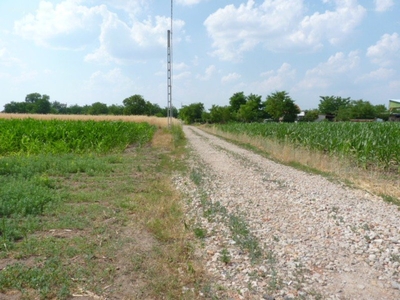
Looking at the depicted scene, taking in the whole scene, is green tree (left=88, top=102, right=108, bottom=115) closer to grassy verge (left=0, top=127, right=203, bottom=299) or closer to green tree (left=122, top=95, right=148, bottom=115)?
green tree (left=122, top=95, right=148, bottom=115)

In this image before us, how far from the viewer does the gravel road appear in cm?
335

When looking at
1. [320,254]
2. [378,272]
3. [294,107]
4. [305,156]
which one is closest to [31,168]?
[320,254]

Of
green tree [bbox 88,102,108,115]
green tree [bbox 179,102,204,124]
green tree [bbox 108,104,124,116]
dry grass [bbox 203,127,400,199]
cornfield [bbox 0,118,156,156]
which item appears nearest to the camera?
dry grass [bbox 203,127,400,199]

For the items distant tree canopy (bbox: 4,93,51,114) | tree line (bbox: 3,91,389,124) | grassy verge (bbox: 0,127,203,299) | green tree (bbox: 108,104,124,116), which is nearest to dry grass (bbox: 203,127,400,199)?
grassy verge (bbox: 0,127,203,299)

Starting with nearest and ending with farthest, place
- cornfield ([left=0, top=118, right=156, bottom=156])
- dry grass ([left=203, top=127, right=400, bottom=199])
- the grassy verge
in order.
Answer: the grassy verge → dry grass ([left=203, top=127, right=400, bottom=199]) → cornfield ([left=0, top=118, right=156, bottom=156])

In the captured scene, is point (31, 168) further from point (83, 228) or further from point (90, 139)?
point (90, 139)

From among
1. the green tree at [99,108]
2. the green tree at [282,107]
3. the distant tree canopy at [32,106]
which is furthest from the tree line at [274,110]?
the distant tree canopy at [32,106]

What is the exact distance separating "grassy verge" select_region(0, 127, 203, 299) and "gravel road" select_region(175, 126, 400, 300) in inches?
16.1

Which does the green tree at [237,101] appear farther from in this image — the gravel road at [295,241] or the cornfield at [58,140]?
the gravel road at [295,241]

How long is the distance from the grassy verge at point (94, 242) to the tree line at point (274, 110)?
52.3m

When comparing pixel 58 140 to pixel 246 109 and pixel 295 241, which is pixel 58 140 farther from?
pixel 246 109

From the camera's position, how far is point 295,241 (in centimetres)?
454

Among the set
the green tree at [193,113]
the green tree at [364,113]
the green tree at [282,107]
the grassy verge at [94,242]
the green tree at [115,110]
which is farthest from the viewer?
the green tree at [193,113]

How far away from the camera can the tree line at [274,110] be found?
59219mm
